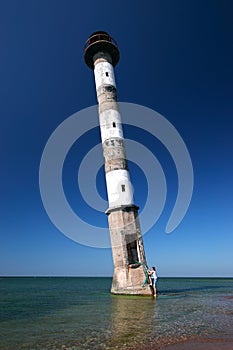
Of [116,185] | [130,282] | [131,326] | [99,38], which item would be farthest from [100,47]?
[131,326]

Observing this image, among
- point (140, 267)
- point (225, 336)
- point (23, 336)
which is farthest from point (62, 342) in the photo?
point (140, 267)

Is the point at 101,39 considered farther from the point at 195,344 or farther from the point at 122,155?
the point at 195,344

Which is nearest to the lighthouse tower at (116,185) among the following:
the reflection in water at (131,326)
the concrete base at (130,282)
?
the concrete base at (130,282)

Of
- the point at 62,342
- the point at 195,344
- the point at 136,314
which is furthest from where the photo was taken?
the point at 136,314

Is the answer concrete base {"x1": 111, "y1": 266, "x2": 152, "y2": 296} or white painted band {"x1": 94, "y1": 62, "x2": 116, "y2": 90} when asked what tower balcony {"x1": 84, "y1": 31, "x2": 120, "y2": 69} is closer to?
white painted band {"x1": 94, "y1": 62, "x2": 116, "y2": 90}

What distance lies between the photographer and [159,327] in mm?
7918

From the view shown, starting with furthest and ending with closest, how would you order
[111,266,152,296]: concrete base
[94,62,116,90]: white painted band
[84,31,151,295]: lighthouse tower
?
[94,62,116,90]: white painted band < [84,31,151,295]: lighthouse tower < [111,266,152,296]: concrete base

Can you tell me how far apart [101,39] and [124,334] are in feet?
80.7

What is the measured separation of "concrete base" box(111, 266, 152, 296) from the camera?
1602 centimetres

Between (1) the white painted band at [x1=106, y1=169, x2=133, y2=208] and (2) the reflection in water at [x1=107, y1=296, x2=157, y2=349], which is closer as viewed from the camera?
(2) the reflection in water at [x1=107, y1=296, x2=157, y2=349]

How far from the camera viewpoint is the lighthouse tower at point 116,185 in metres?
16.9

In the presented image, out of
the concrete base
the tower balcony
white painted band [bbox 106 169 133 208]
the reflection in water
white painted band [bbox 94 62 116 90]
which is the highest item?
the tower balcony

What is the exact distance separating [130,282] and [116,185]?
6.67 m

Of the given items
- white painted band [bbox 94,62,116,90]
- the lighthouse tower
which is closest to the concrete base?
the lighthouse tower
